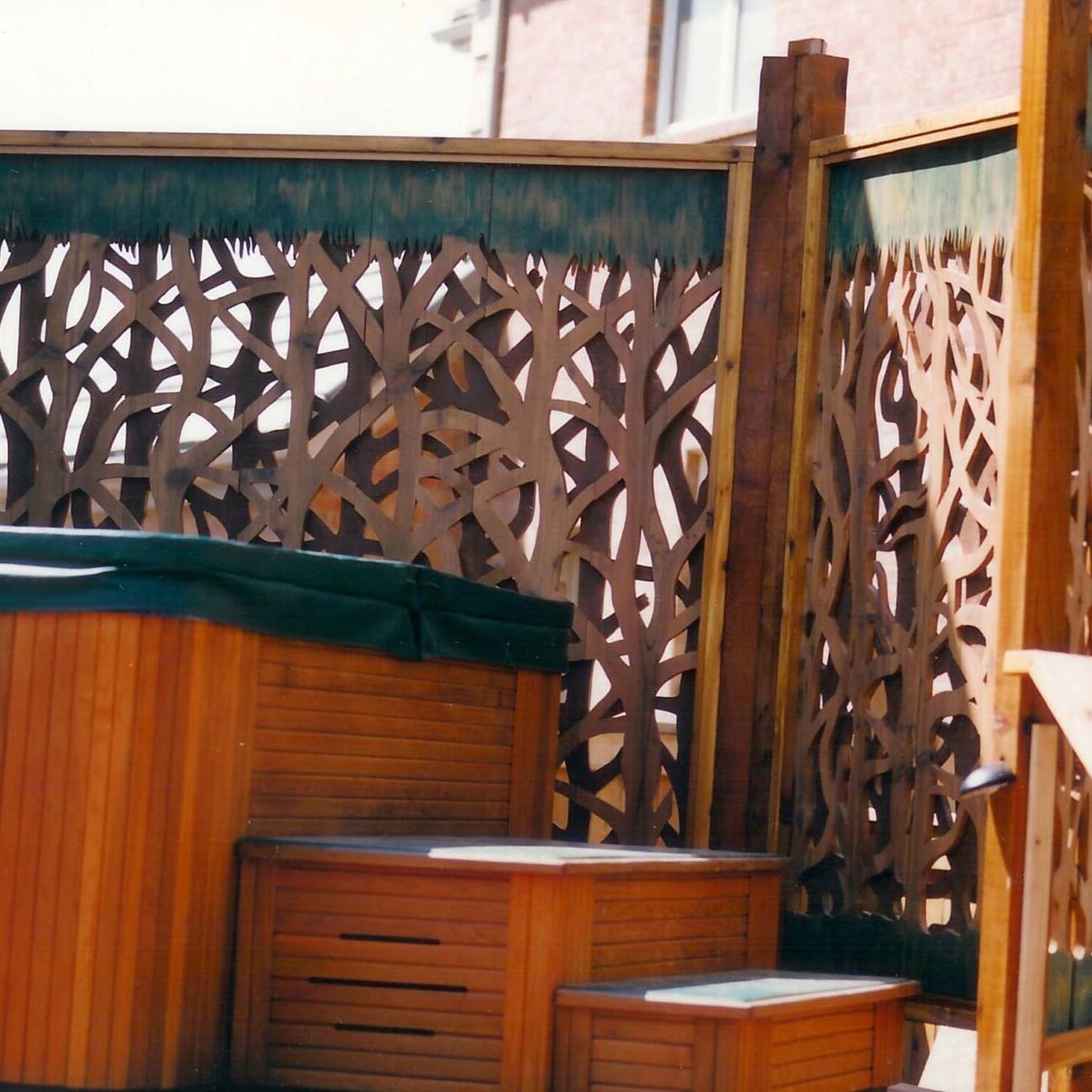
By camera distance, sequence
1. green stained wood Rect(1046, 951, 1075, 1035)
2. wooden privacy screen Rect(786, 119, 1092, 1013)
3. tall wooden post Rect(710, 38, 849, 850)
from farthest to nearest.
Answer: tall wooden post Rect(710, 38, 849, 850)
wooden privacy screen Rect(786, 119, 1092, 1013)
green stained wood Rect(1046, 951, 1075, 1035)

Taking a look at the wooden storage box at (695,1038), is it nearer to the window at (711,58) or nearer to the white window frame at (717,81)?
the white window frame at (717,81)

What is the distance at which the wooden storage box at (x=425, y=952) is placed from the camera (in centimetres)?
412

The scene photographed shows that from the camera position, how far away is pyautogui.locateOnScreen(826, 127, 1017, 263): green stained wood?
5383 mm

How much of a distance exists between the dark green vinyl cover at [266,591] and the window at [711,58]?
263 inches

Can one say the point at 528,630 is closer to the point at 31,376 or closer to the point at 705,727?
the point at 705,727

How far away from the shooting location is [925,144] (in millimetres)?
5578

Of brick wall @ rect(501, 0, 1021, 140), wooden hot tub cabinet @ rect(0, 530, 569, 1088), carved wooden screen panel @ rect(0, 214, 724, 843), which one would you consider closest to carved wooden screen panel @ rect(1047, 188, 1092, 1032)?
carved wooden screen panel @ rect(0, 214, 724, 843)

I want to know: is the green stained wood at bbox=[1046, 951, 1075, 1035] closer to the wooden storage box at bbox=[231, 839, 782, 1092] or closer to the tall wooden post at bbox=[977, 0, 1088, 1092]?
the tall wooden post at bbox=[977, 0, 1088, 1092]

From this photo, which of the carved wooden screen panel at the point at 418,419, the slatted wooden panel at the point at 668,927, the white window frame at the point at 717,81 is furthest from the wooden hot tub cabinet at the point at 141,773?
the white window frame at the point at 717,81

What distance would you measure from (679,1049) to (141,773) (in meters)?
1.47

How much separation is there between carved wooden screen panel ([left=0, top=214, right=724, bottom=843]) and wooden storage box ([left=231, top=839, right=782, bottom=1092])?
1.62m

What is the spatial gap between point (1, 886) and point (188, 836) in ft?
1.51

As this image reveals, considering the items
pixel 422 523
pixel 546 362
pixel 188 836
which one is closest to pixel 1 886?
pixel 188 836

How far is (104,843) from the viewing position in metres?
4.12
